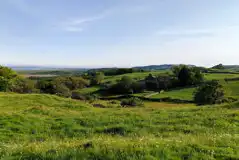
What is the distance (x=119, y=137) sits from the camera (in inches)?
422

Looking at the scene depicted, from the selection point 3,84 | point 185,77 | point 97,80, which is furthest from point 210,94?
point 97,80

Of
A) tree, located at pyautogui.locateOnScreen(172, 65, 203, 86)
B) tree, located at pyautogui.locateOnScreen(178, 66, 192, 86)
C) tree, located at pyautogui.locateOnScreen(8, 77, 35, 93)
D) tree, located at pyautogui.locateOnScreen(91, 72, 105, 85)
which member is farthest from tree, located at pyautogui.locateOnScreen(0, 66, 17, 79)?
tree, located at pyautogui.locateOnScreen(172, 65, 203, 86)

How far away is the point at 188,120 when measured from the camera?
16219 millimetres

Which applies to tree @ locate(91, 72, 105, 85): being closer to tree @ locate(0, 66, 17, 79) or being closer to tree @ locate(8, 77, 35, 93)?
tree @ locate(8, 77, 35, 93)

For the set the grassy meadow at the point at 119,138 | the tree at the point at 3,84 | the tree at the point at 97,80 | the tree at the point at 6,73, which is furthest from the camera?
the tree at the point at 97,80

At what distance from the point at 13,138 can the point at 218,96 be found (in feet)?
182

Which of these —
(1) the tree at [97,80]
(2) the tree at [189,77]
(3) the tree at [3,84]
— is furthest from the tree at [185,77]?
(3) the tree at [3,84]

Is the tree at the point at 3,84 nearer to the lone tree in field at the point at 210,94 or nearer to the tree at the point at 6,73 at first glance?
the tree at the point at 6,73

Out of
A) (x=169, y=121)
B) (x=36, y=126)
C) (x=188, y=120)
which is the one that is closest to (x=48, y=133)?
(x=36, y=126)

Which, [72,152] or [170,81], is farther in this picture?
[170,81]

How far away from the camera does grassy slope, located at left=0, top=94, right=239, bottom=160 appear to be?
23.0 ft

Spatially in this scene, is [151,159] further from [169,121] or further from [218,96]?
[218,96]

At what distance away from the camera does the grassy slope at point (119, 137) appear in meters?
7.00

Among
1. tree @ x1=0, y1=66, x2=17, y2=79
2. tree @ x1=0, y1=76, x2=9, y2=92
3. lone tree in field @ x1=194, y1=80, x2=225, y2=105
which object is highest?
tree @ x1=0, y1=66, x2=17, y2=79
